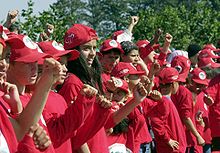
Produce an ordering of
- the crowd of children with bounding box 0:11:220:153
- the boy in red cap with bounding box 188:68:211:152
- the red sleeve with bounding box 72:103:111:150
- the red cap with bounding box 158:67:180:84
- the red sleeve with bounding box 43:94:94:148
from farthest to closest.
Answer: the boy in red cap with bounding box 188:68:211:152, the red cap with bounding box 158:67:180:84, the red sleeve with bounding box 72:103:111:150, the red sleeve with bounding box 43:94:94:148, the crowd of children with bounding box 0:11:220:153

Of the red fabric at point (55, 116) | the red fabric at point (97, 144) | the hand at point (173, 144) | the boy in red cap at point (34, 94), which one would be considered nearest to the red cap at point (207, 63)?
the hand at point (173, 144)

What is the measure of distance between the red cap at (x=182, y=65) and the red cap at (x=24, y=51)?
6042 millimetres

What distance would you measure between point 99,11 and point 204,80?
240 feet

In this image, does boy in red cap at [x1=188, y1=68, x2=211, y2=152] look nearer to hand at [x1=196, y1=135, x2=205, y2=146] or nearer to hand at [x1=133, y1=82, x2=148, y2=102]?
hand at [x1=196, y1=135, x2=205, y2=146]

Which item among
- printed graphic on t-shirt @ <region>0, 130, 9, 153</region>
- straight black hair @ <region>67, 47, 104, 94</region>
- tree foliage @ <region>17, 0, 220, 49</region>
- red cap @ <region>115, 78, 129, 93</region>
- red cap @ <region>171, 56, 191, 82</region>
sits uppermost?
printed graphic on t-shirt @ <region>0, 130, 9, 153</region>

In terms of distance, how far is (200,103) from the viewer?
12836mm

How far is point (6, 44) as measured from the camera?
5859mm

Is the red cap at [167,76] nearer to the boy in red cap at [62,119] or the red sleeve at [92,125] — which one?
the red sleeve at [92,125]

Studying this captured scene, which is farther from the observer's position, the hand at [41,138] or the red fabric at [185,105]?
the red fabric at [185,105]

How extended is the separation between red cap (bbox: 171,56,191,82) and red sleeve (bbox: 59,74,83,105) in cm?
471

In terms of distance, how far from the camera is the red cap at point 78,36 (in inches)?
309

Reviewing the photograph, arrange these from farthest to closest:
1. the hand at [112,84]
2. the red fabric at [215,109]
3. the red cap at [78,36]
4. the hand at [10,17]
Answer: the red fabric at [215,109] → the hand at [10,17] → the hand at [112,84] → the red cap at [78,36]

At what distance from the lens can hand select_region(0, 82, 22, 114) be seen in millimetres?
5711

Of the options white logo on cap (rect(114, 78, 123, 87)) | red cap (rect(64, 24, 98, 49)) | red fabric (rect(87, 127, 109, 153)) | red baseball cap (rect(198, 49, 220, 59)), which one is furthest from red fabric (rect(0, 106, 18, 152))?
red baseball cap (rect(198, 49, 220, 59))
